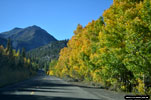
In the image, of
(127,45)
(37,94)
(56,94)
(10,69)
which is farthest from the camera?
(10,69)

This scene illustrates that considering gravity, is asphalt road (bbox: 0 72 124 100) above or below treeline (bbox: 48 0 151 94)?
below

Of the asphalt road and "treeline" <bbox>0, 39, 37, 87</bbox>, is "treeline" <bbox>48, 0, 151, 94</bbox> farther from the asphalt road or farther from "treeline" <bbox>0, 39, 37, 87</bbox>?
"treeline" <bbox>0, 39, 37, 87</bbox>

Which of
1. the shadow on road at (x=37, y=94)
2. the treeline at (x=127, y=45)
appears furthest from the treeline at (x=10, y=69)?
the treeline at (x=127, y=45)

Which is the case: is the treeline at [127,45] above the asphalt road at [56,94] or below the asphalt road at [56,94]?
above

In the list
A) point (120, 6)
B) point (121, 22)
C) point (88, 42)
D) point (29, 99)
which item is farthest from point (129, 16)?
point (88, 42)

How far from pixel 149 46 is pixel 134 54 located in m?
1.30

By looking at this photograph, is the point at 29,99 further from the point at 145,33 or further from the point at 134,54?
the point at 145,33

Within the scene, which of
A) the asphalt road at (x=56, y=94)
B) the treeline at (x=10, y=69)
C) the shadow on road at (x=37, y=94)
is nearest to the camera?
the shadow on road at (x=37, y=94)

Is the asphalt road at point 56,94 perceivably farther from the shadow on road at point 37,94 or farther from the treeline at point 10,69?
the treeline at point 10,69

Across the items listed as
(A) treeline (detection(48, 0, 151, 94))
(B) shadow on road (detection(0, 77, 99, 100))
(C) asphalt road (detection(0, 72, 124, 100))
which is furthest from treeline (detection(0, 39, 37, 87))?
(A) treeline (detection(48, 0, 151, 94))

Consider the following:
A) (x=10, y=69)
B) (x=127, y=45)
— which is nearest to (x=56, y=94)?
(x=127, y=45)

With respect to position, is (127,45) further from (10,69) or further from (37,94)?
(10,69)

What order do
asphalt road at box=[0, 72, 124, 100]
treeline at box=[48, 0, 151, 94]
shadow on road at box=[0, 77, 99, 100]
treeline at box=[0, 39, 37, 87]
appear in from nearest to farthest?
treeline at box=[48, 0, 151, 94] < shadow on road at box=[0, 77, 99, 100] < asphalt road at box=[0, 72, 124, 100] < treeline at box=[0, 39, 37, 87]

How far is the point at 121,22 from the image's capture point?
16672 millimetres
